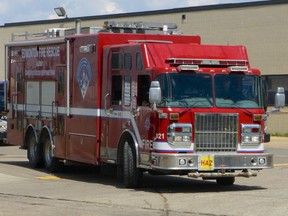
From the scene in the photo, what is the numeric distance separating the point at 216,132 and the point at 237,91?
3.38ft

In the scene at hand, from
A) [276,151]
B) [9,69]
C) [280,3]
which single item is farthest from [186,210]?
[280,3]

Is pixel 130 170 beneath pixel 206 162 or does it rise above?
beneath

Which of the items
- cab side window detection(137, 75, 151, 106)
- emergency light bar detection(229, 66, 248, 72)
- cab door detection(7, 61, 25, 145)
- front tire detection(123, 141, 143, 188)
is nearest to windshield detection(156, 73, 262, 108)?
emergency light bar detection(229, 66, 248, 72)

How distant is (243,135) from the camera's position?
51.0ft

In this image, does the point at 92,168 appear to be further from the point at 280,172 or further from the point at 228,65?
the point at 228,65

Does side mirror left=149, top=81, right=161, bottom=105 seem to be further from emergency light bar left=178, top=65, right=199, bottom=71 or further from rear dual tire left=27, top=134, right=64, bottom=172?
rear dual tire left=27, top=134, right=64, bottom=172

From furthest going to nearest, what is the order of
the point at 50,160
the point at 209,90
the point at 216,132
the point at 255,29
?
the point at 255,29 < the point at 50,160 < the point at 209,90 < the point at 216,132

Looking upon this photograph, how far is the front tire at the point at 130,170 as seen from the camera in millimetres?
15836

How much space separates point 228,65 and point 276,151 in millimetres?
13683

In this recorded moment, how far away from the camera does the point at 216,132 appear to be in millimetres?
15336

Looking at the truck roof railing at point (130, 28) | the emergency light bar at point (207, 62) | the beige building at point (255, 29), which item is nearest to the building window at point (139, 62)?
the emergency light bar at point (207, 62)

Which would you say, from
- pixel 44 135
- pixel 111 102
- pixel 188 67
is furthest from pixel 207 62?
pixel 44 135

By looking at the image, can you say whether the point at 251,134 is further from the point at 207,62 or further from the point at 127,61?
the point at 127,61

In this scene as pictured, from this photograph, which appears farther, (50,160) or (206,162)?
(50,160)
